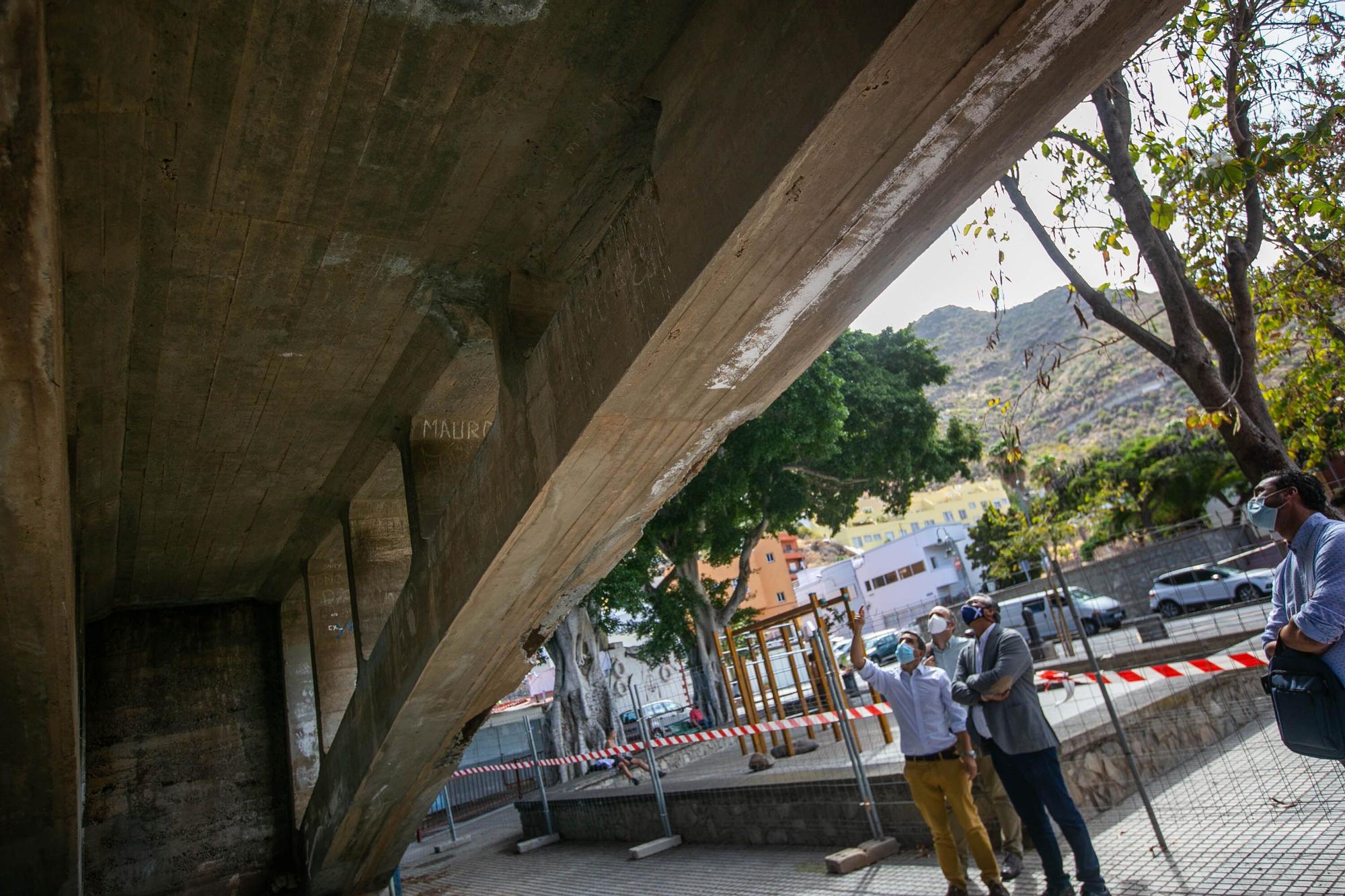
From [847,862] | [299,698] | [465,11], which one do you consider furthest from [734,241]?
[299,698]

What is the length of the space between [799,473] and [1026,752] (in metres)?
13.7

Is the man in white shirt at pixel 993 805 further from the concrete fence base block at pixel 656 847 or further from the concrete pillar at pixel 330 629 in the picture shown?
the concrete pillar at pixel 330 629

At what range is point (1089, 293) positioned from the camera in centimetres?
660

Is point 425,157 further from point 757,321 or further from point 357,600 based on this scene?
point 357,600

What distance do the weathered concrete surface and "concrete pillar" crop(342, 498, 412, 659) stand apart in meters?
3.56

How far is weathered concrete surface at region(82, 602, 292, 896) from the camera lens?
8945 mm

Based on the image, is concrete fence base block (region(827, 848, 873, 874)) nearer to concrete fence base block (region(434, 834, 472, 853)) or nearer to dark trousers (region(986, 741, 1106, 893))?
dark trousers (region(986, 741, 1106, 893))

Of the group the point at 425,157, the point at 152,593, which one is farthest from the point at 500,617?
the point at 152,593

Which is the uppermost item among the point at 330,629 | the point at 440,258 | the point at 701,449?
the point at 440,258

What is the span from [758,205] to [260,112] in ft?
6.76

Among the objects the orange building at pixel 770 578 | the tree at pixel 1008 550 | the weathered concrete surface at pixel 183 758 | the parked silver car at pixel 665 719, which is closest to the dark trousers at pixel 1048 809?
the weathered concrete surface at pixel 183 758

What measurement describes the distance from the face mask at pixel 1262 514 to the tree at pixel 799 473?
38.6 feet

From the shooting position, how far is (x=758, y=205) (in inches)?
97.3

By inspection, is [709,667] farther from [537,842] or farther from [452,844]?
[537,842]
